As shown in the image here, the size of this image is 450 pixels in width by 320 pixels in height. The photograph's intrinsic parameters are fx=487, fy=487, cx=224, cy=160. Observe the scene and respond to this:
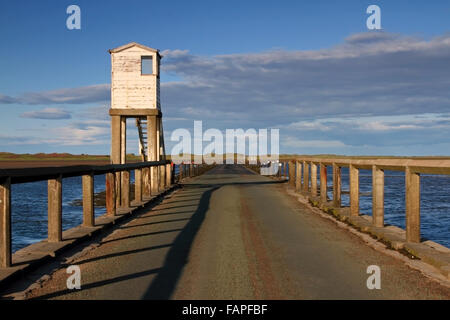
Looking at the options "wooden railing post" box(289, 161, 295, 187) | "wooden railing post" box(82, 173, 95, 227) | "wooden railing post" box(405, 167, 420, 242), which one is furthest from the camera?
"wooden railing post" box(289, 161, 295, 187)

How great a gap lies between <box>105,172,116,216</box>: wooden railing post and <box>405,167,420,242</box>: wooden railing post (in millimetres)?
7400

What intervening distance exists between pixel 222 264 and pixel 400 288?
2.53 metres

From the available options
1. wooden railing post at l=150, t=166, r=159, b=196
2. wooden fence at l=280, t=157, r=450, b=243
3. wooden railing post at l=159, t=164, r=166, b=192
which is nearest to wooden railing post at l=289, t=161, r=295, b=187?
wooden railing post at l=159, t=164, r=166, b=192

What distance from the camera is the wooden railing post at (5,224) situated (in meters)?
6.50

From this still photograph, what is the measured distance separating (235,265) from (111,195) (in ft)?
22.2

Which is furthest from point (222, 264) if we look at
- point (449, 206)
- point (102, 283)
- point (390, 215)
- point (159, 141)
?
point (449, 206)

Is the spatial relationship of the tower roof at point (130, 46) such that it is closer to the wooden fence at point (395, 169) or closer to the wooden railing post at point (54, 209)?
the wooden fence at point (395, 169)

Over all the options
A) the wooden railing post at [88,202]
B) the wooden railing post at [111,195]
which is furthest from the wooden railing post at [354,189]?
the wooden railing post at [88,202]

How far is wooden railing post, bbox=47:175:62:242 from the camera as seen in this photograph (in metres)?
8.70

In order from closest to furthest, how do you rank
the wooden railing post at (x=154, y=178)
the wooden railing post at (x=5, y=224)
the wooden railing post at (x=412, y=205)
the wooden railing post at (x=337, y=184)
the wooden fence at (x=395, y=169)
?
the wooden railing post at (x=5, y=224) < the wooden fence at (x=395, y=169) < the wooden railing post at (x=412, y=205) < the wooden railing post at (x=337, y=184) < the wooden railing post at (x=154, y=178)

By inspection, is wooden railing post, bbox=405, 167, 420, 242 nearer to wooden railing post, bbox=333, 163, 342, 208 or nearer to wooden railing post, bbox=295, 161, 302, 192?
wooden railing post, bbox=333, 163, 342, 208

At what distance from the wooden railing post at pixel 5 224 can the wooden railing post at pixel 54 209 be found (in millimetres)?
2093

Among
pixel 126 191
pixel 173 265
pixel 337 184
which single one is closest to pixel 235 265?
pixel 173 265
